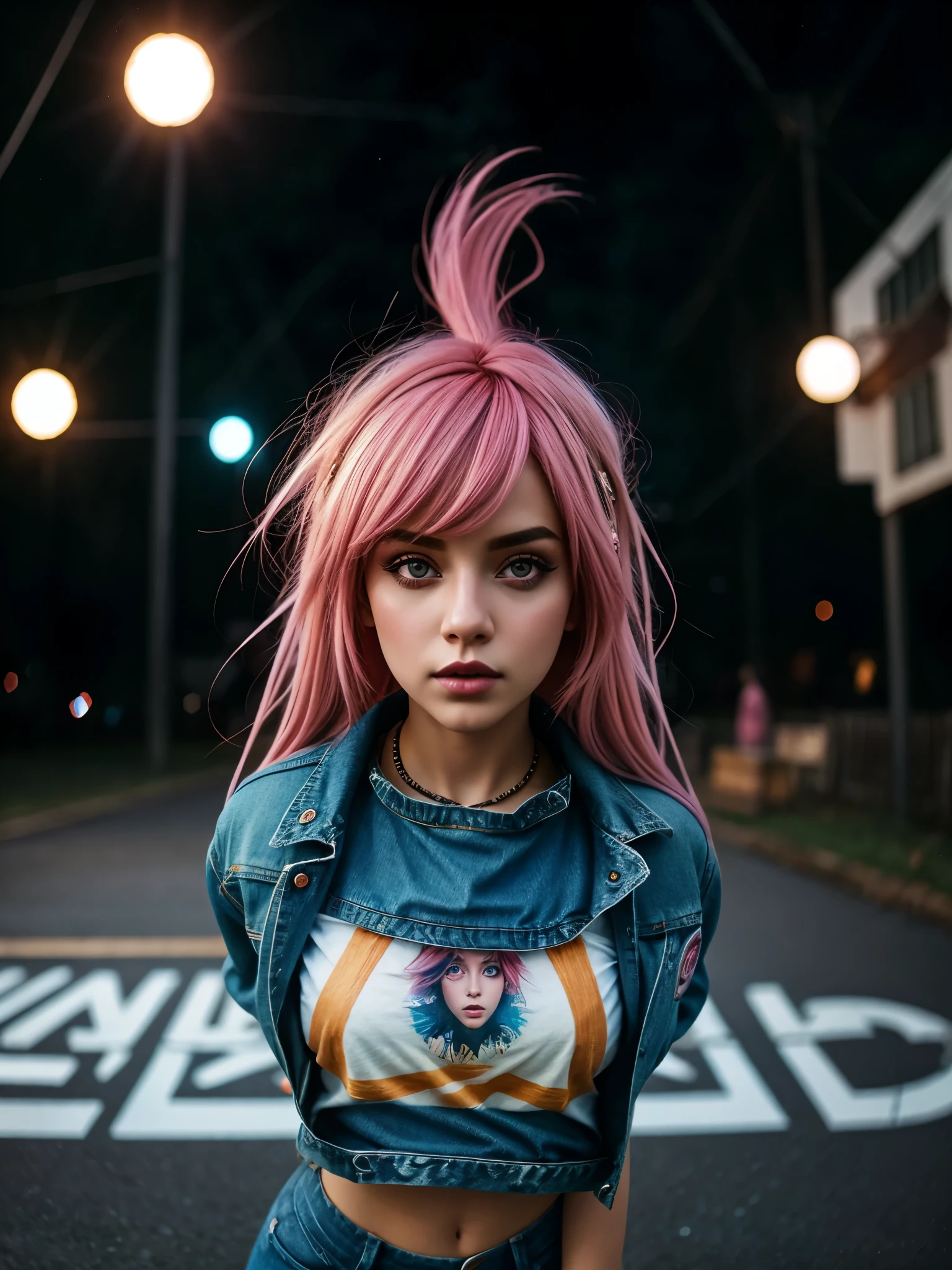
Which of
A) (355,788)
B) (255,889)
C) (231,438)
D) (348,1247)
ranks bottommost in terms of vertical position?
(348,1247)

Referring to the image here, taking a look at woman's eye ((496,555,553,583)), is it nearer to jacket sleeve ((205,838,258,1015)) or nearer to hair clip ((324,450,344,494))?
hair clip ((324,450,344,494))

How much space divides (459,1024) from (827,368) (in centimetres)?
285

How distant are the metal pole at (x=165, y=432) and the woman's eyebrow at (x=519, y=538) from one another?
19.7 feet

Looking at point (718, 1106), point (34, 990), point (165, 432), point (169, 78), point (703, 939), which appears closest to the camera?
point (703, 939)

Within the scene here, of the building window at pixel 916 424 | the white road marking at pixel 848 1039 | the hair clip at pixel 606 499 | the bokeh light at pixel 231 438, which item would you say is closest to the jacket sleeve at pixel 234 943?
the hair clip at pixel 606 499

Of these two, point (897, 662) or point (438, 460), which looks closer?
point (438, 460)

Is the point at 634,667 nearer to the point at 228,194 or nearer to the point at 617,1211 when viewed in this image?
the point at 617,1211

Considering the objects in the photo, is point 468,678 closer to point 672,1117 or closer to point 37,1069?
point 672,1117

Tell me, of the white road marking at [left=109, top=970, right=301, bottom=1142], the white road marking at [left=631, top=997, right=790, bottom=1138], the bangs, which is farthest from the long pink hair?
the white road marking at [left=109, top=970, right=301, bottom=1142]

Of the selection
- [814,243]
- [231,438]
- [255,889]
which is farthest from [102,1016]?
[814,243]

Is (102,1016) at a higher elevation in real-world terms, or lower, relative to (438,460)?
lower

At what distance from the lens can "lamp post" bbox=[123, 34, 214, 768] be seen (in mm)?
1764

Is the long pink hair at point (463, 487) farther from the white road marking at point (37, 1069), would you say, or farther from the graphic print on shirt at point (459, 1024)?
the white road marking at point (37, 1069)

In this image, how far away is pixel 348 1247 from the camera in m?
1.11
